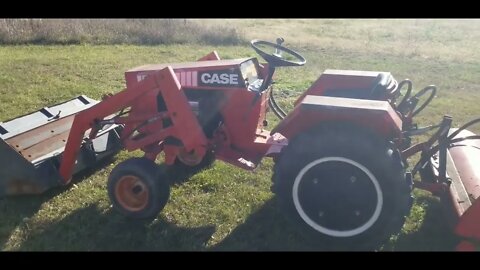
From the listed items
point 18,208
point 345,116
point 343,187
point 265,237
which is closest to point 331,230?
point 343,187

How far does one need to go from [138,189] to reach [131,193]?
8 centimetres

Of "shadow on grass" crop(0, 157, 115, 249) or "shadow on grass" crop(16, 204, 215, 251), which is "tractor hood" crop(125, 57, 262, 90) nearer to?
"shadow on grass" crop(16, 204, 215, 251)

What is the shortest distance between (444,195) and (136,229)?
8.28 ft

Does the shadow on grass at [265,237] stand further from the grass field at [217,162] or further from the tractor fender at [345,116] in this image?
the tractor fender at [345,116]

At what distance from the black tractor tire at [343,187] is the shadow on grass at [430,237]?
1.03 feet

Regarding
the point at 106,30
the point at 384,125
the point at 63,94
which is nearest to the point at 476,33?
the point at 106,30

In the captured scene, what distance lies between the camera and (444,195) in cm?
390

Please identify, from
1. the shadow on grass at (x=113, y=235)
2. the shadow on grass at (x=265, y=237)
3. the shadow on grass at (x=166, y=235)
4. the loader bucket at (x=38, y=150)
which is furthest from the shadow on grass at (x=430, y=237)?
the loader bucket at (x=38, y=150)

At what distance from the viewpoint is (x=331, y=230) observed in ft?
11.5

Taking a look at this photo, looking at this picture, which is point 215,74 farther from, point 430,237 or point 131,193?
point 430,237

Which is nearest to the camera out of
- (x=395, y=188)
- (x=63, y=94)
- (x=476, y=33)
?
(x=395, y=188)

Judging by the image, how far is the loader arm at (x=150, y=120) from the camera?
386cm
